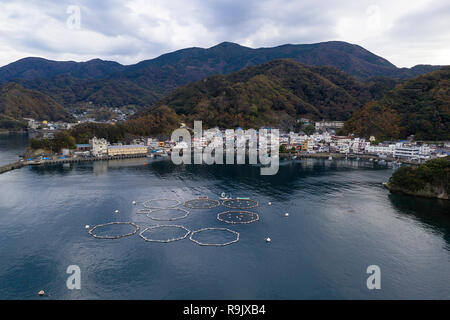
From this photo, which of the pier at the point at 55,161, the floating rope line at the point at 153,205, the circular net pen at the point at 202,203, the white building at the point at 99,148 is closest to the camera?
the floating rope line at the point at 153,205

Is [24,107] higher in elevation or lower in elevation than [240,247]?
higher

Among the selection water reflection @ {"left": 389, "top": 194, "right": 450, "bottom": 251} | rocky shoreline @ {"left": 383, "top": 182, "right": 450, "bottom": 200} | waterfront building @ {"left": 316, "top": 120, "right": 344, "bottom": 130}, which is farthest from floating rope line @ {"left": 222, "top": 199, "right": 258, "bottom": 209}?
waterfront building @ {"left": 316, "top": 120, "right": 344, "bottom": 130}

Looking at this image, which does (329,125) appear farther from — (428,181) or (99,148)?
(99,148)

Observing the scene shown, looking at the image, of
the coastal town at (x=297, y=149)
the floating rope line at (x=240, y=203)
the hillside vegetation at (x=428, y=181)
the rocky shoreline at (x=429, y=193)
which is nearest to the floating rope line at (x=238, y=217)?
the floating rope line at (x=240, y=203)

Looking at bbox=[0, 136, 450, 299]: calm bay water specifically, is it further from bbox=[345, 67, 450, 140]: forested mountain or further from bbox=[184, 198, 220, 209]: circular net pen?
bbox=[345, 67, 450, 140]: forested mountain

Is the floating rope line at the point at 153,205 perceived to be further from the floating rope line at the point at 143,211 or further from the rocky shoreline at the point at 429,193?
the rocky shoreline at the point at 429,193

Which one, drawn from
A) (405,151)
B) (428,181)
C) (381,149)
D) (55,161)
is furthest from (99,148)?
(405,151)
